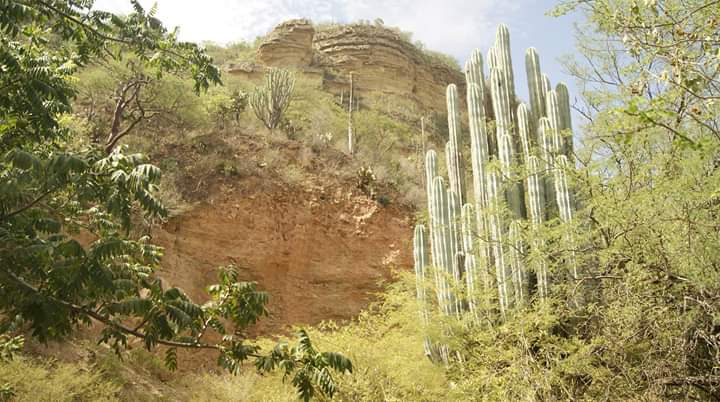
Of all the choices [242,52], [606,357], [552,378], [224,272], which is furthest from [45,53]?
[242,52]

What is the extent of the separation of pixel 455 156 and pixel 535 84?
89.0 inches

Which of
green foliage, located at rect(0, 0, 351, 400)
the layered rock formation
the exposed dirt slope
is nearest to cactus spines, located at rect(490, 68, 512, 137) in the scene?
the exposed dirt slope

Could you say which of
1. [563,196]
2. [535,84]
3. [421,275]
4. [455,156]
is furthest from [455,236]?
[535,84]

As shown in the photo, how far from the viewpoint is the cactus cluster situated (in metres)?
10.4

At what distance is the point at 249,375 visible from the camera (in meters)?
13.2

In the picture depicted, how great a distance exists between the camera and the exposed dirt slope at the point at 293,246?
16.5m

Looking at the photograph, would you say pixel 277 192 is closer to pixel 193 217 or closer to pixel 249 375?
pixel 193 217

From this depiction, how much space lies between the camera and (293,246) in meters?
17.6

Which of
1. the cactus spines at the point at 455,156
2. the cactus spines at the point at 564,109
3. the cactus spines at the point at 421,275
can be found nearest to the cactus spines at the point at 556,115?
the cactus spines at the point at 564,109

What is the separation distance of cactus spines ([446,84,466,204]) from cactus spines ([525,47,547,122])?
178 cm

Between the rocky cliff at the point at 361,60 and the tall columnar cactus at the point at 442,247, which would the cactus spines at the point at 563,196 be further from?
the rocky cliff at the point at 361,60

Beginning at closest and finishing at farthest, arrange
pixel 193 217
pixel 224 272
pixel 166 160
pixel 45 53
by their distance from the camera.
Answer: pixel 224 272 < pixel 45 53 < pixel 193 217 < pixel 166 160

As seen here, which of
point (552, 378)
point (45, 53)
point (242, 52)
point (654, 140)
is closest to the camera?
point (45, 53)

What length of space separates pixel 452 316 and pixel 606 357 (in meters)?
3.01
